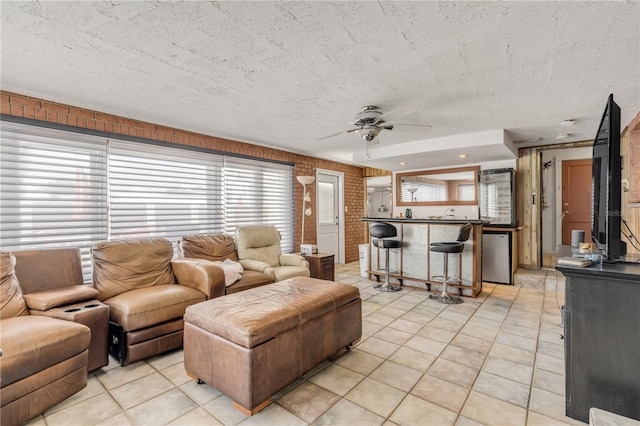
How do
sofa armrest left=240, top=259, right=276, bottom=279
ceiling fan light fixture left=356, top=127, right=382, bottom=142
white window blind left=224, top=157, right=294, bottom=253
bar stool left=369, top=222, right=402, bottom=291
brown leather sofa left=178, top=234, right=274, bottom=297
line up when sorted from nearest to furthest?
ceiling fan light fixture left=356, top=127, right=382, bottom=142, brown leather sofa left=178, top=234, right=274, bottom=297, sofa armrest left=240, top=259, right=276, bottom=279, bar stool left=369, top=222, right=402, bottom=291, white window blind left=224, top=157, right=294, bottom=253

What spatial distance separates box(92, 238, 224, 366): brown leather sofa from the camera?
93.8 inches

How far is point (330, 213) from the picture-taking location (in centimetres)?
667

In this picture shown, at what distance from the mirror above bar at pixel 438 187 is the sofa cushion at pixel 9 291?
580cm

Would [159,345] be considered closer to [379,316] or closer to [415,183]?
[379,316]

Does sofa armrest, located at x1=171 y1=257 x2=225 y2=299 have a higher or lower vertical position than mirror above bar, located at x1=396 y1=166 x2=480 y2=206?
lower

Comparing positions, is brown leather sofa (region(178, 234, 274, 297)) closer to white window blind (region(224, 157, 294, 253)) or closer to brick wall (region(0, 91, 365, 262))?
white window blind (region(224, 157, 294, 253))

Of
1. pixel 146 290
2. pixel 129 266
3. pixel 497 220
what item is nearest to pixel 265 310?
pixel 146 290

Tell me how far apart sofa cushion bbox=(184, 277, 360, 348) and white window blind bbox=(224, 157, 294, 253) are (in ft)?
7.94

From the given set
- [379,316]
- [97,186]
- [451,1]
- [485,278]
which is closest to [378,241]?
[379,316]

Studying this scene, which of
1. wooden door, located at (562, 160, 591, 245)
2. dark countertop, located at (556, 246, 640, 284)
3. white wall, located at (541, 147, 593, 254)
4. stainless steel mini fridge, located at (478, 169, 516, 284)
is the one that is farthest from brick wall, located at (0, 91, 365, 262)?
dark countertop, located at (556, 246, 640, 284)

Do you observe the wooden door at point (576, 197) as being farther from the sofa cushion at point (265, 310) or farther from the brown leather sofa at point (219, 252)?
the brown leather sofa at point (219, 252)

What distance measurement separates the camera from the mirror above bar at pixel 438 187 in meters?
5.55

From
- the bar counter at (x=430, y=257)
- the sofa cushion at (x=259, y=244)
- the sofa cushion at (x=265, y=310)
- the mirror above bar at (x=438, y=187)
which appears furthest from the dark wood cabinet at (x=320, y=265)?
the mirror above bar at (x=438, y=187)

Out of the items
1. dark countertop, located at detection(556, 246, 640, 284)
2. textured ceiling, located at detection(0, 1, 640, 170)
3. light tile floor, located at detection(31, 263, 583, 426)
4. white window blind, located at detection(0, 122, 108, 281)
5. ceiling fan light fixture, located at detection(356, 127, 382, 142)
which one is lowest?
light tile floor, located at detection(31, 263, 583, 426)
